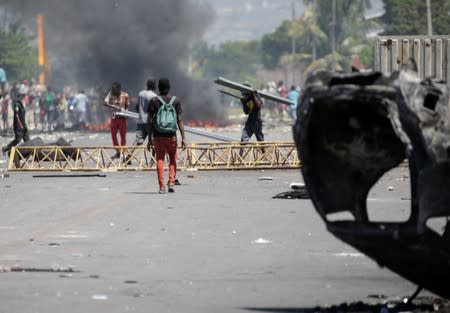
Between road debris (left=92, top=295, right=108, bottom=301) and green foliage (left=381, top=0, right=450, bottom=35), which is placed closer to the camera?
road debris (left=92, top=295, right=108, bottom=301)

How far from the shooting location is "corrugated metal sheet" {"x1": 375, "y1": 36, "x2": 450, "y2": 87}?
25375 millimetres

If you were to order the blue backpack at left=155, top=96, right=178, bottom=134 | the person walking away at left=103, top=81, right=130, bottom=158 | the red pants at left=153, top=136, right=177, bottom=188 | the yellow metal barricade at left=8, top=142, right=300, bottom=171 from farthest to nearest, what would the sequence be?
the person walking away at left=103, top=81, right=130, bottom=158, the yellow metal barricade at left=8, top=142, right=300, bottom=171, the red pants at left=153, top=136, right=177, bottom=188, the blue backpack at left=155, top=96, right=178, bottom=134

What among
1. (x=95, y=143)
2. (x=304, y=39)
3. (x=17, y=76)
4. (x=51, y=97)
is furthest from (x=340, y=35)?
(x=95, y=143)

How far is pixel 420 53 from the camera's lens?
25609 millimetres

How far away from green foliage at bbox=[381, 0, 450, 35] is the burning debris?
6536 cm

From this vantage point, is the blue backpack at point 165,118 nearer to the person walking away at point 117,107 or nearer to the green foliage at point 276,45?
the person walking away at point 117,107

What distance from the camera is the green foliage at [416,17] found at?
75625 millimetres

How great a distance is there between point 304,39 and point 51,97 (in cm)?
7559

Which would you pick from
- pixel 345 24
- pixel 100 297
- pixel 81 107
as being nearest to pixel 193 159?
pixel 100 297

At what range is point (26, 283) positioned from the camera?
10.8 meters

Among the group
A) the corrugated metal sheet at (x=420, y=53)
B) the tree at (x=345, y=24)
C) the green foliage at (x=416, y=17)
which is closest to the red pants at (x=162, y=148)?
the corrugated metal sheet at (x=420, y=53)

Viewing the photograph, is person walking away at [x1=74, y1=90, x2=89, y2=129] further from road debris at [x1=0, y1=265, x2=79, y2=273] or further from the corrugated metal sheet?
road debris at [x1=0, y1=265, x2=79, y2=273]

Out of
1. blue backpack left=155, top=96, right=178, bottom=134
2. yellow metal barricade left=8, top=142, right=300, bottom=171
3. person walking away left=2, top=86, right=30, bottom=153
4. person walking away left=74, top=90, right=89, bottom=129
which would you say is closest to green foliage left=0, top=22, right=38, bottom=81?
person walking away left=74, top=90, right=89, bottom=129

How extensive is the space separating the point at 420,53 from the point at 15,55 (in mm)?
74027
